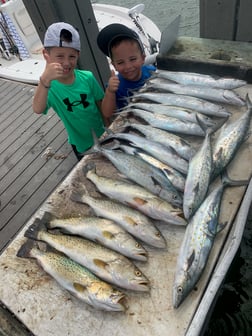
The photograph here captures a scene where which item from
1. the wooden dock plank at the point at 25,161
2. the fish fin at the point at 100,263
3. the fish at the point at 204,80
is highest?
the fish fin at the point at 100,263

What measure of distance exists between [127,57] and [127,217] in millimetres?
1632

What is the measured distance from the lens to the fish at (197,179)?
184 cm

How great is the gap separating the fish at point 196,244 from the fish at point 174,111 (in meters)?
0.72

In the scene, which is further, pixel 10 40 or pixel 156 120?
pixel 10 40

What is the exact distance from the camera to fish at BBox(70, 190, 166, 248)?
1.73m

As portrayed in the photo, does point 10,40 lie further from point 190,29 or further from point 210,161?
point 210,161

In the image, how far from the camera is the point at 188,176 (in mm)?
1970

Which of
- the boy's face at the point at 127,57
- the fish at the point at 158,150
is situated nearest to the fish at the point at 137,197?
the fish at the point at 158,150

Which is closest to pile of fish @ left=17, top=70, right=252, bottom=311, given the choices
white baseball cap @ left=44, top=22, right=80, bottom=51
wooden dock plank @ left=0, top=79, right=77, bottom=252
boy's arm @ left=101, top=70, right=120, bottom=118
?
boy's arm @ left=101, top=70, right=120, bottom=118

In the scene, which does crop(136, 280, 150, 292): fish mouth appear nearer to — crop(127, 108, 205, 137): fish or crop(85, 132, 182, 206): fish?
crop(85, 132, 182, 206): fish

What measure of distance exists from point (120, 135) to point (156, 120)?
0.36 meters

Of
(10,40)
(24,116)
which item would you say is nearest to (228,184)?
(24,116)

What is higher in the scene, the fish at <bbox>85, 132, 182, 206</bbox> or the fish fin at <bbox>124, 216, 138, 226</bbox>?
the fish fin at <bbox>124, 216, 138, 226</bbox>

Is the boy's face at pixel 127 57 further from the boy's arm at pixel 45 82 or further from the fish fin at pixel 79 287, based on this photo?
the fish fin at pixel 79 287
